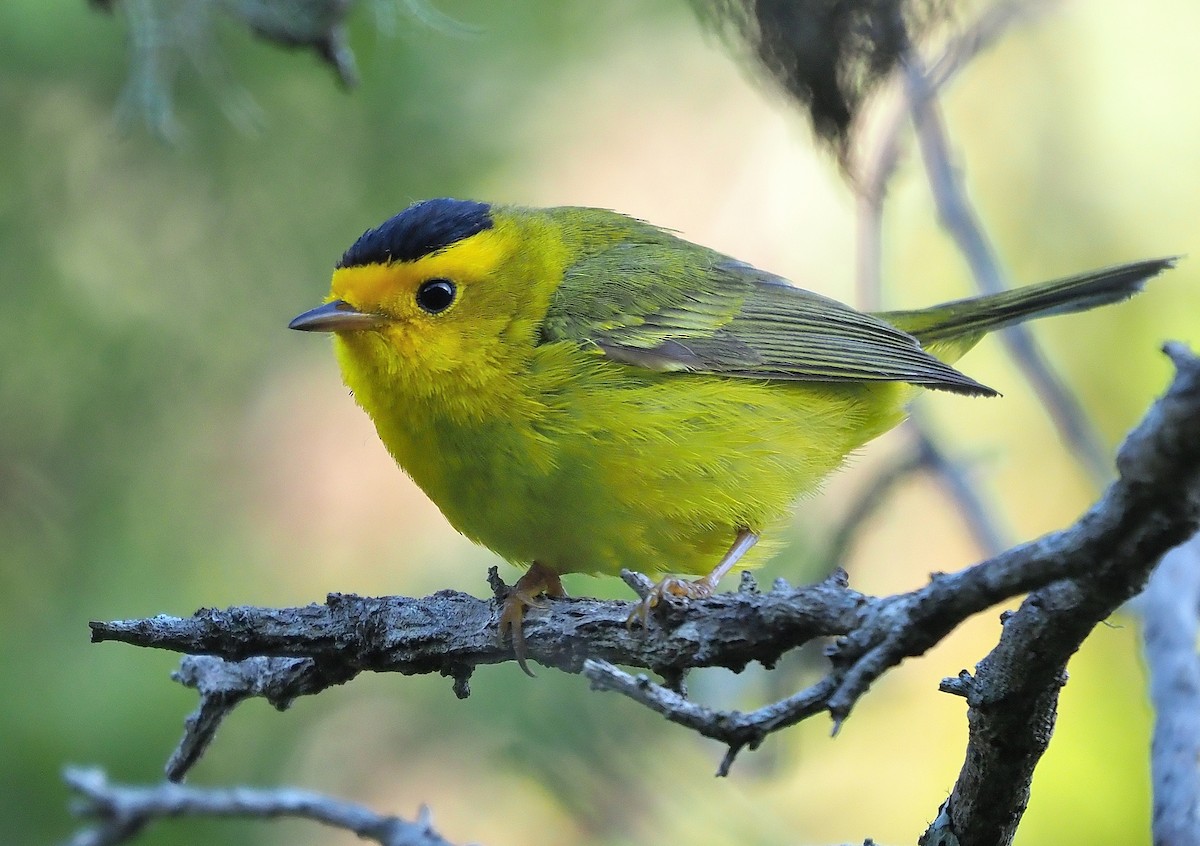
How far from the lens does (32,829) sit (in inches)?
156

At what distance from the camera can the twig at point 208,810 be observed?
1725mm

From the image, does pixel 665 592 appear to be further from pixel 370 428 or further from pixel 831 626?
pixel 370 428

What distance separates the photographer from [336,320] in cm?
341

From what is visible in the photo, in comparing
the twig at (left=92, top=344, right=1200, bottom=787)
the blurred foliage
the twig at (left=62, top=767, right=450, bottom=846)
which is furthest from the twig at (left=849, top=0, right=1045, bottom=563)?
the twig at (left=62, top=767, right=450, bottom=846)

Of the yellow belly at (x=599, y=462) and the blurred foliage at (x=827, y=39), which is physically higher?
the blurred foliage at (x=827, y=39)

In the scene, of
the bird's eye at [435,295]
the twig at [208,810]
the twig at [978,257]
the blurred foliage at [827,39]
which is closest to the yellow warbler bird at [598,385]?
the bird's eye at [435,295]

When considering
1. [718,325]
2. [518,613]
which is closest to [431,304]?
[718,325]

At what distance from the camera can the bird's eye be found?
3.56 meters

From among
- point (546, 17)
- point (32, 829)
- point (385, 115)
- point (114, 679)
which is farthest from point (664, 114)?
point (32, 829)

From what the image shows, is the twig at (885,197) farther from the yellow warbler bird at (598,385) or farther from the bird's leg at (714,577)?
the bird's leg at (714,577)

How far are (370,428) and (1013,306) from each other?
2.99 metres

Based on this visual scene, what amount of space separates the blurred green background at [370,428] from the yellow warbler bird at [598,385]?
74 cm

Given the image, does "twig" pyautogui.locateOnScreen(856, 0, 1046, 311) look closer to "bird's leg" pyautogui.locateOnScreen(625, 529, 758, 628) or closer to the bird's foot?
"bird's leg" pyautogui.locateOnScreen(625, 529, 758, 628)

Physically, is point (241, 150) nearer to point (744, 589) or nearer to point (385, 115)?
point (385, 115)
